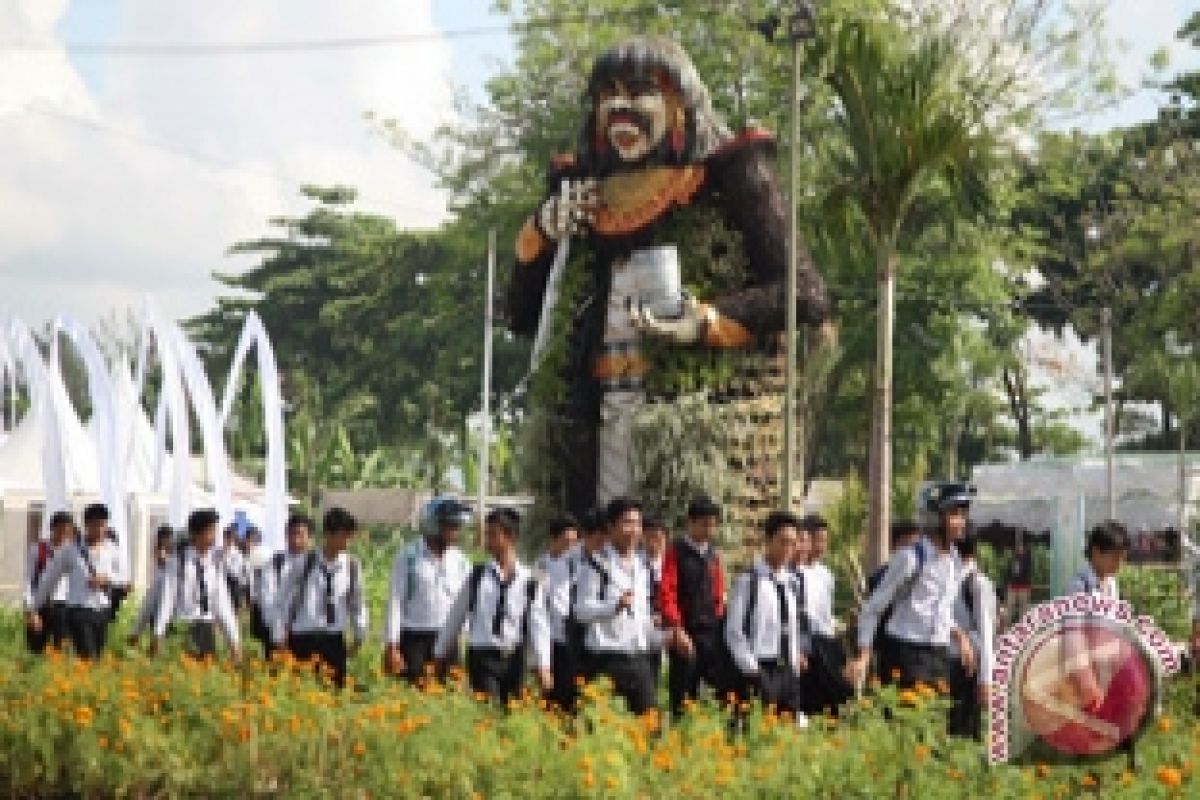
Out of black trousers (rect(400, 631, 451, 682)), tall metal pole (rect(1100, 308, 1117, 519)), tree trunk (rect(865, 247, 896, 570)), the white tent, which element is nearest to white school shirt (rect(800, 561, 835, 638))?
black trousers (rect(400, 631, 451, 682))

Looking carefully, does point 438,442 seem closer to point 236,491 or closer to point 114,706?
point 236,491

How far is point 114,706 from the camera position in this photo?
31.9 feet

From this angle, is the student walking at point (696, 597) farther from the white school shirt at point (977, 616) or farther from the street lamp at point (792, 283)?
the street lamp at point (792, 283)

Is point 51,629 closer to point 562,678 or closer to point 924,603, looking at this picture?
point 562,678

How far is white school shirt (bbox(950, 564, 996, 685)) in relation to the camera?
35.7 ft

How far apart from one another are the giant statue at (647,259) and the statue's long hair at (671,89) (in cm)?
1

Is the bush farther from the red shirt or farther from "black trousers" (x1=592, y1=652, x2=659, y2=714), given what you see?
the red shirt

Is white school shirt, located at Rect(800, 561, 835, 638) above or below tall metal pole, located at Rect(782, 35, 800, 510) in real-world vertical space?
below

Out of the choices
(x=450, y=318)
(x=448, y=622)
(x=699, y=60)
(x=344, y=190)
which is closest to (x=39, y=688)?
(x=448, y=622)

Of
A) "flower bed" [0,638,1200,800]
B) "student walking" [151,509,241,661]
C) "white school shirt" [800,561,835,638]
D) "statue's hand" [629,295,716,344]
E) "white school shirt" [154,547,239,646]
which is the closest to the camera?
"flower bed" [0,638,1200,800]

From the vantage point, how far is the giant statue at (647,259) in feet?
51.9

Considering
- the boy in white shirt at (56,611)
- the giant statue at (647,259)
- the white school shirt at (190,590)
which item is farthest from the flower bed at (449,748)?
the giant statue at (647,259)

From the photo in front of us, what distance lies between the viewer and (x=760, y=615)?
36.0 ft

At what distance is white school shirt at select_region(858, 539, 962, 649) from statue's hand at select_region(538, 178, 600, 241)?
611 centimetres
